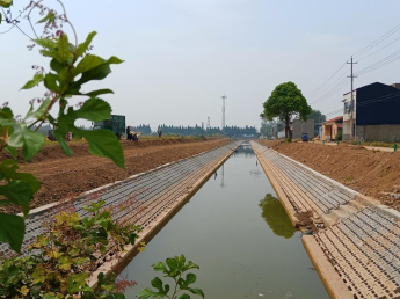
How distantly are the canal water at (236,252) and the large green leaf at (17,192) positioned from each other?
6094mm

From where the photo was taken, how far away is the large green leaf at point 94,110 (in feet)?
3.95

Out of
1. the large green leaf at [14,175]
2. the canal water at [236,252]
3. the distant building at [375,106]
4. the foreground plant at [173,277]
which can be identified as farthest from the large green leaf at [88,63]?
the distant building at [375,106]

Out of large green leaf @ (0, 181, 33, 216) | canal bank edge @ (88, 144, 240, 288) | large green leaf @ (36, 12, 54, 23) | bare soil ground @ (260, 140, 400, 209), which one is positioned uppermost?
large green leaf @ (36, 12, 54, 23)

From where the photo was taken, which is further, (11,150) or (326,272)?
(326,272)

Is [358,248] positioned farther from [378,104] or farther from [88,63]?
[378,104]

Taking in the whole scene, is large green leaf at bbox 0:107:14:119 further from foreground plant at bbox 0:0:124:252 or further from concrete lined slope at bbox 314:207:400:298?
concrete lined slope at bbox 314:207:400:298

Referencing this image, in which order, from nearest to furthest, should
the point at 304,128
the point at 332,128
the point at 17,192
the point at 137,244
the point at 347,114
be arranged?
the point at 17,192
the point at 137,244
the point at 347,114
the point at 332,128
the point at 304,128

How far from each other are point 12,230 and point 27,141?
412 millimetres

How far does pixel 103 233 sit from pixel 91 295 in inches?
17.1

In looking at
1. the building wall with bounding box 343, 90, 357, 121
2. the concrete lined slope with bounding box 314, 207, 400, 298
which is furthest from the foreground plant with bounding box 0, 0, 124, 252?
the building wall with bounding box 343, 90, 357, 121

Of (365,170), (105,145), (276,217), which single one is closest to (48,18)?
(105,145)

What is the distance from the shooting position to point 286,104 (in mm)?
47500

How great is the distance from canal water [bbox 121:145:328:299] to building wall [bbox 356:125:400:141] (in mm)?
33125

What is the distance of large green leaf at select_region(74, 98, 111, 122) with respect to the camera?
120cm
